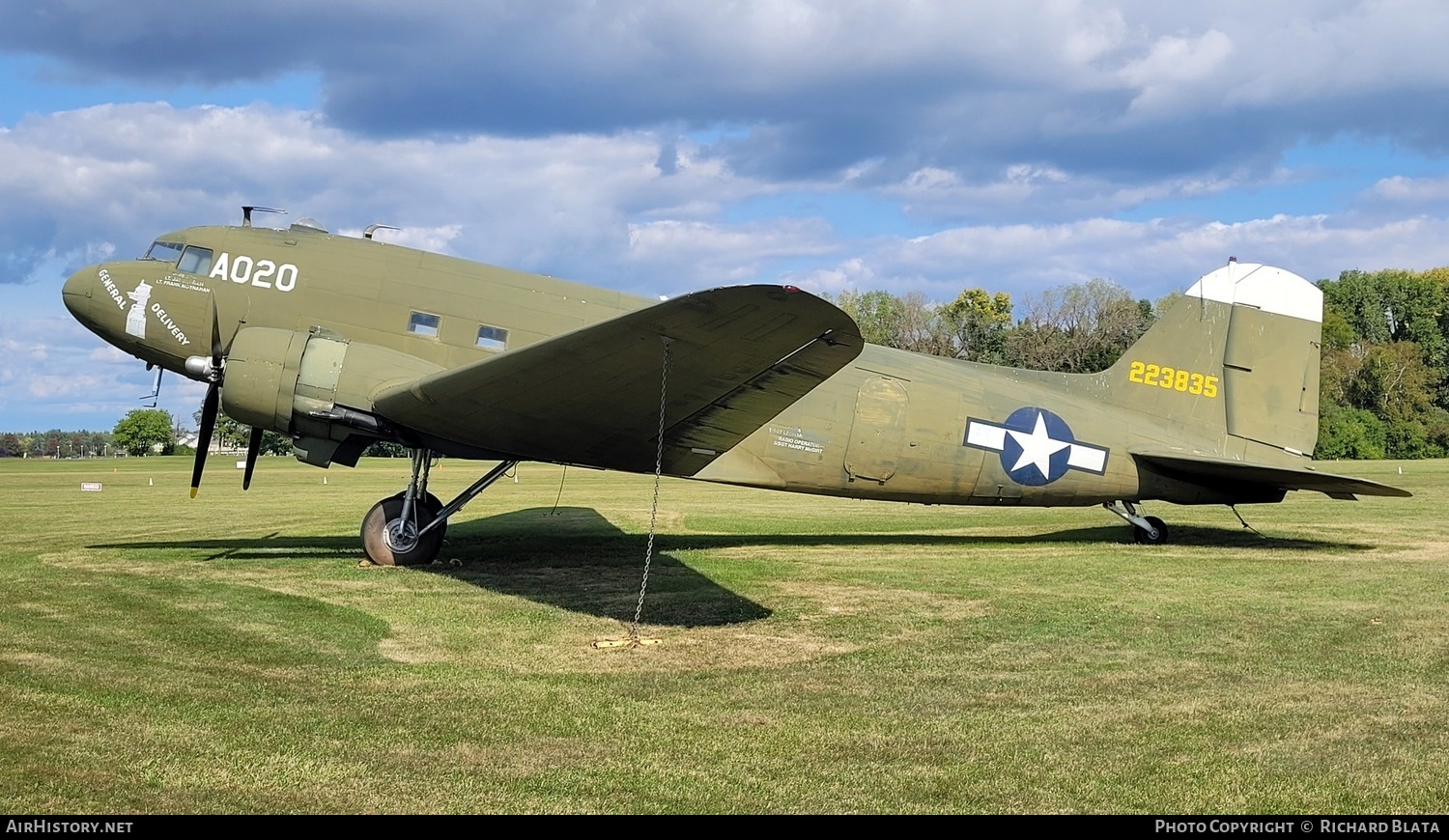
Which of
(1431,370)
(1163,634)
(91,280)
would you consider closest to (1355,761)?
(1163,634)

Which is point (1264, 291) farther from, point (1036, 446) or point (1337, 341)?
point (1337, 341)

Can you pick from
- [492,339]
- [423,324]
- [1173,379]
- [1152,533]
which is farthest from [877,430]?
[423,324]

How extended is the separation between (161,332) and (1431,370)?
79.4 meters

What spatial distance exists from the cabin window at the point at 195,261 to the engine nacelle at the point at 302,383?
1.60 m

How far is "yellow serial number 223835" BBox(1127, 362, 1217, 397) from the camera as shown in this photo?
14906 millimetres

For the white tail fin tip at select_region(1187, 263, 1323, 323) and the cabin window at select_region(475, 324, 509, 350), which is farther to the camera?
the white tail fin tip at select_region(1187, 263, 1323, 323)

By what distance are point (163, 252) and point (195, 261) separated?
49 cm

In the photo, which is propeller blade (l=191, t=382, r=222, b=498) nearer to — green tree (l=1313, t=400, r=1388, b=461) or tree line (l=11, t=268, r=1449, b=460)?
tree line (l=11, t=268, r=1449, b=460)

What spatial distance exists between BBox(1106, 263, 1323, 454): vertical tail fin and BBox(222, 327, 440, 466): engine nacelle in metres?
9.91

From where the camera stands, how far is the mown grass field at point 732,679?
4.71 metres

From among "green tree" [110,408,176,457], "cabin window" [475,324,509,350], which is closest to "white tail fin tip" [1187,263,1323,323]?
"cabin window" [475,324,509,350]

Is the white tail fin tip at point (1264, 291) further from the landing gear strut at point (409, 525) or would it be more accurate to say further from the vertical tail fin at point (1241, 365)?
the landing gear strut at point (409, 525)

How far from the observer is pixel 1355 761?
16.8ft

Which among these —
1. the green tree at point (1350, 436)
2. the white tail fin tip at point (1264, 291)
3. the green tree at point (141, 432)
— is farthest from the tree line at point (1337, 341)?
the white tail fin tip at point (1264, 291)
